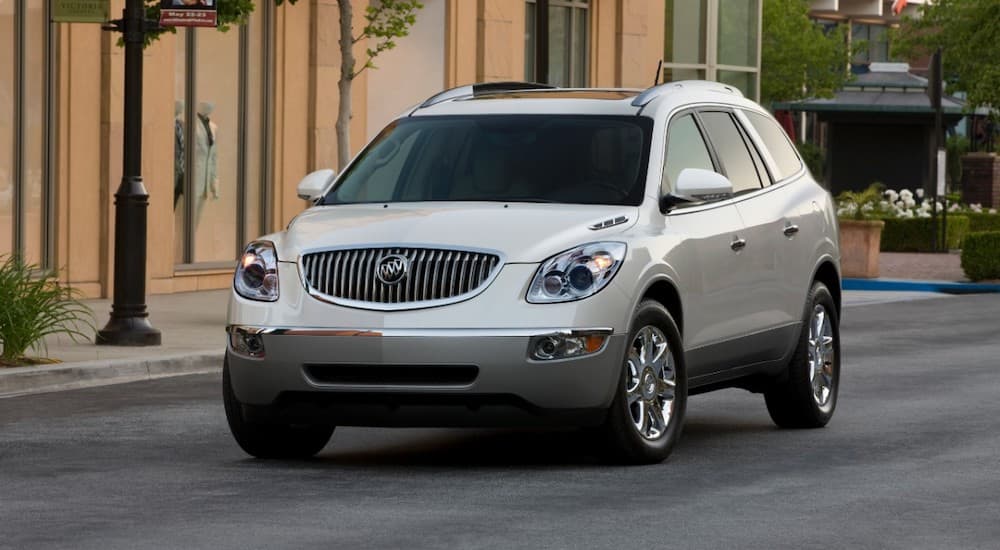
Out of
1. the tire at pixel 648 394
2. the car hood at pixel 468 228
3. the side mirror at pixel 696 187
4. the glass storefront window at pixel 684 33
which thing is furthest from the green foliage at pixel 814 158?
the car hood at pixel 468 228

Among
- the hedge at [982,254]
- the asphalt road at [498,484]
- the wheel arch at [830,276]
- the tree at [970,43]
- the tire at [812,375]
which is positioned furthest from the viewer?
the tree at [970,43]

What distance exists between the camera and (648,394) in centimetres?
1037

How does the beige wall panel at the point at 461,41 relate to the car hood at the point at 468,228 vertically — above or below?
above

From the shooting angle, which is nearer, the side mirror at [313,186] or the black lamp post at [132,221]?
the side mirror at [313,186]

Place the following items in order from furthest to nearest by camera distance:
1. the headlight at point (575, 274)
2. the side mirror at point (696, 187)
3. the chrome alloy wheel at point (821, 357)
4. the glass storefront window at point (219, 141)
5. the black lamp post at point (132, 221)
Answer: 1. the glass storefront window at point (219, 141)
2. the black lamp post at point (132, 221)
3. the chrome alloy wheel at point (821, 357)
4. the side mirror at point (696, 187)
5. the headlight at point (575, 274)

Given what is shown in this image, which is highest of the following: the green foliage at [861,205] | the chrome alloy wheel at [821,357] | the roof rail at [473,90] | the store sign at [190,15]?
the store sign at [190,15]

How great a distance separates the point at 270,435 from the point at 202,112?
16373 millimetres

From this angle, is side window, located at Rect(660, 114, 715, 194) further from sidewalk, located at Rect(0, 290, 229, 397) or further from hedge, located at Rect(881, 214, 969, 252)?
hedge, located at Rect(881, 214, 969, 252)

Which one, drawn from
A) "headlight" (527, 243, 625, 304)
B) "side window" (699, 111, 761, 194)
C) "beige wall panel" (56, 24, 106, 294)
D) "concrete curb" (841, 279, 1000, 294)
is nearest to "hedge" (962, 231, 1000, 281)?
"concrete curb" (841, 279, 1000, 294)

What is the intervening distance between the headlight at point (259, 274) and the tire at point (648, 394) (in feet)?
5.28

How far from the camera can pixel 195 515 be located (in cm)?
877

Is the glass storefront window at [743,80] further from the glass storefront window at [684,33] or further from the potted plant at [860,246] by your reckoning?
the potted plant at [860,246]

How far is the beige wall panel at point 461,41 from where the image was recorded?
3175cm

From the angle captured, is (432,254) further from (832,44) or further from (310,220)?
(832,44)
